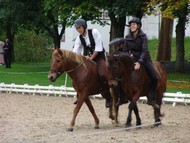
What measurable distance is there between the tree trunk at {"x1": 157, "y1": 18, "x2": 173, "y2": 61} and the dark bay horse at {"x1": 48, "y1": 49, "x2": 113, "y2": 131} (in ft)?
91.8

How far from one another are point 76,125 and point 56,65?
184 cm

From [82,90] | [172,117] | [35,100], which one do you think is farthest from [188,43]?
[82,90]

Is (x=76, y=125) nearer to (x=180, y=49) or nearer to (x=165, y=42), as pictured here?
(x=180, y=49)

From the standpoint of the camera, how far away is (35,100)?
20.2 meters

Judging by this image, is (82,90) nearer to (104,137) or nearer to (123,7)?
(104,137)

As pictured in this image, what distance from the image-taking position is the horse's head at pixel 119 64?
12164 millimetres

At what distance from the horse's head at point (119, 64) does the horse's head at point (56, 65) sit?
3.35 feet

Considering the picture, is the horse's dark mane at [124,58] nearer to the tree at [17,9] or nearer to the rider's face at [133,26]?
the rider's face at [133,26]

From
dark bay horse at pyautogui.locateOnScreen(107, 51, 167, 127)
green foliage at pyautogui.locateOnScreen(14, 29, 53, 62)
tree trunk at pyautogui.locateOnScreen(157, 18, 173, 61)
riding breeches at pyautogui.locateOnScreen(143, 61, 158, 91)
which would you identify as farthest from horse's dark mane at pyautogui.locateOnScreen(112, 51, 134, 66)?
green foliage at pyautogui.locateOnScreen(14, 29, 53, 62)

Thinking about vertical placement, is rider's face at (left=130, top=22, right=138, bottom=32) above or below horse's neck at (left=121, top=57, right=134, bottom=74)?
above

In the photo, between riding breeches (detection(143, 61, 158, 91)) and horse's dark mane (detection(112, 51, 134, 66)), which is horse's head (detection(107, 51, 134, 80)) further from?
riding breeches (detection(143, 61, 158, 91))

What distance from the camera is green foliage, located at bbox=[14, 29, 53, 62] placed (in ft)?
161

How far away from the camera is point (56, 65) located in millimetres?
12312

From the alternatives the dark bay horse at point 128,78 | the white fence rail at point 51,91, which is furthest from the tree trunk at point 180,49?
the dark bay horse at point 128,78
